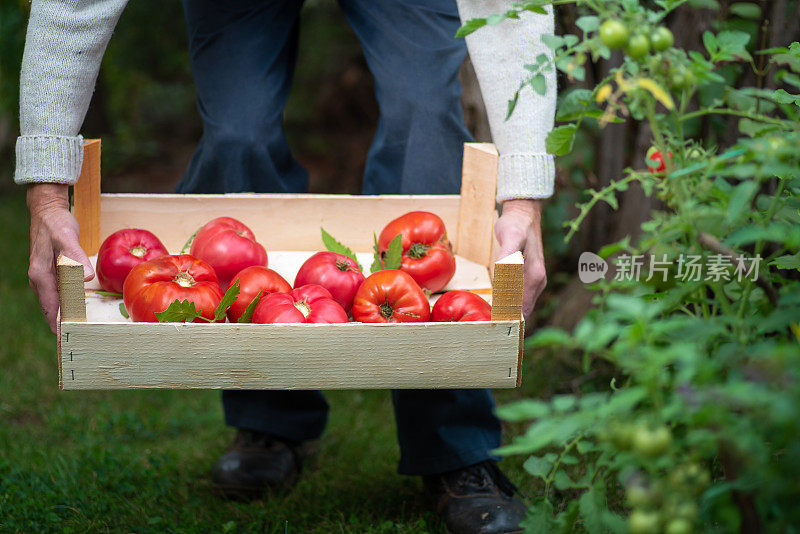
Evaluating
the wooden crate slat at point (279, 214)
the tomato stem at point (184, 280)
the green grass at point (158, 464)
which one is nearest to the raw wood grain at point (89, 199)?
the wooden crate slat at point (279, 214)

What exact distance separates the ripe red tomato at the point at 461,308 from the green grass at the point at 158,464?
0.55m

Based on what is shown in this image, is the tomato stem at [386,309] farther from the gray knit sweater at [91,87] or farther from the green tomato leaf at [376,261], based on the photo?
the gray knit sweater at [91,87]

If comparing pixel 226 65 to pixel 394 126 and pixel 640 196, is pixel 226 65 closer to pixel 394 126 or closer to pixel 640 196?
pixel 394 126

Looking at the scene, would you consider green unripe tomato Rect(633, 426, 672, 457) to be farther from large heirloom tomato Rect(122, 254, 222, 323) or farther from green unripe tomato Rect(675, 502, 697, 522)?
large heirloom tomato Rect(122, 254, 222, 323)

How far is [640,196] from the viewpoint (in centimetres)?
273

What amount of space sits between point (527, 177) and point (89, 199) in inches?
37.3

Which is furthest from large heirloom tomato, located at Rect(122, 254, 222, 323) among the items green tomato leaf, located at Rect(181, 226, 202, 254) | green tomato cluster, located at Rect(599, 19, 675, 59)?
green tomato cluster, located at Rect(599, 19, 675, 59)

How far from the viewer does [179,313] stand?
137 cm

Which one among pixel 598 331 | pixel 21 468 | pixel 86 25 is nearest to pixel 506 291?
pixel 598 331

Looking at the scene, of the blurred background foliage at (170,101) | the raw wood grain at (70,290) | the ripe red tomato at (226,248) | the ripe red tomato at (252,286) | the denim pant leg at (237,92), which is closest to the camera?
the raw wood grain at (70,290)

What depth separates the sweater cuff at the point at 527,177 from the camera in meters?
1.62

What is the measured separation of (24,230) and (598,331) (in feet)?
13.6

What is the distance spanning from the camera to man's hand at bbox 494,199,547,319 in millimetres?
1543

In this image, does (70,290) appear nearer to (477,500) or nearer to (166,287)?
(166,287)
